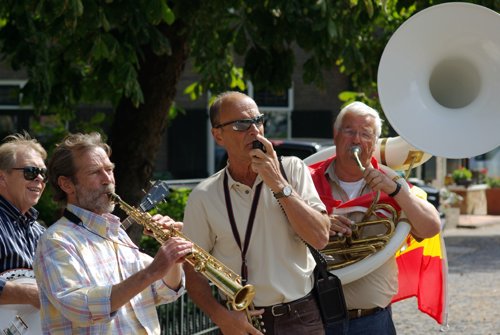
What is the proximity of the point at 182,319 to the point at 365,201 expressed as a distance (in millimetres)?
2263

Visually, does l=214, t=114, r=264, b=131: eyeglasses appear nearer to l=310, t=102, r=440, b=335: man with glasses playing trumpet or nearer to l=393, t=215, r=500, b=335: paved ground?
l=310, t=102, r=440, b=335: man with glasses playing trumpet

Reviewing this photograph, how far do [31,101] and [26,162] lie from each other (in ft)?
8.09

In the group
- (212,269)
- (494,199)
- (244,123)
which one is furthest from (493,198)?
(212,269)

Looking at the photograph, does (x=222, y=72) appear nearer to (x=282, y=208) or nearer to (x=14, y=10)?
(x=14, y=10)

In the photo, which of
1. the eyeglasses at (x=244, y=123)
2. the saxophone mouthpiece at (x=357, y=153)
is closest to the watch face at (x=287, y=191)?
the eyeglasses at (x=244, y=123)

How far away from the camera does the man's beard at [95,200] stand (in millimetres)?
3201

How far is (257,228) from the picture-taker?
350 centimetres

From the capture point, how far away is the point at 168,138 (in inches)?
838

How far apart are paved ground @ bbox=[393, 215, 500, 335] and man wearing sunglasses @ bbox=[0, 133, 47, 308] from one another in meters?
2.42

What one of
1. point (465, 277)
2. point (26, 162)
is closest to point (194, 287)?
point (26, 162)

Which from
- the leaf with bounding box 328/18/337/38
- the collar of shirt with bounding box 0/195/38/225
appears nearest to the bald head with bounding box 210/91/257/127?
the collar of shirt with bounding box 0/195/38/225

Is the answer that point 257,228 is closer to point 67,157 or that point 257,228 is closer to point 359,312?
point 67,157

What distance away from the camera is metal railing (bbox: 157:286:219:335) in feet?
19.4

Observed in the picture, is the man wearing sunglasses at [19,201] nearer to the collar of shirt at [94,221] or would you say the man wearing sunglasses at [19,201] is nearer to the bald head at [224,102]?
the collar of shirt at [94,221]
